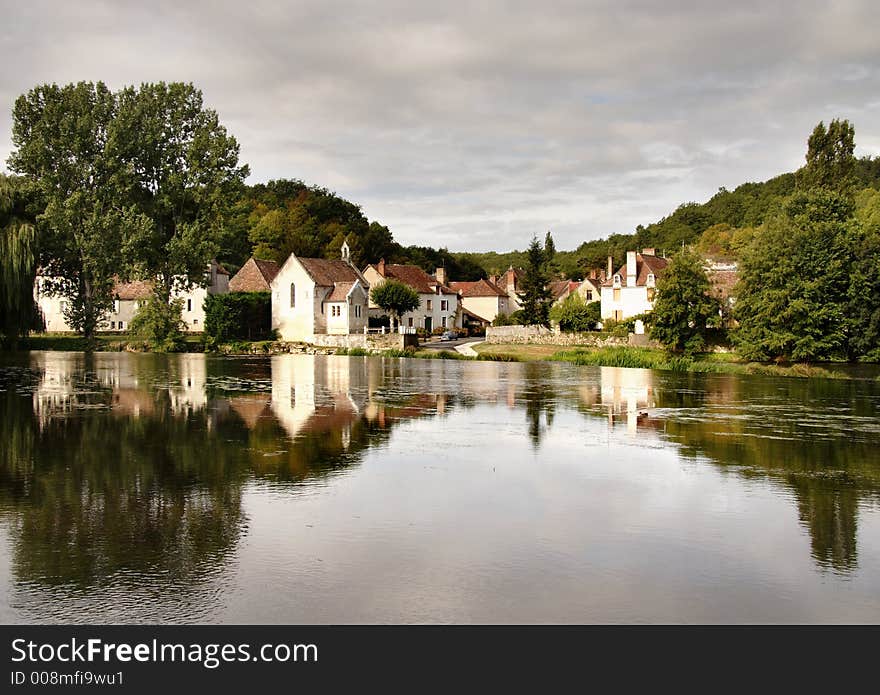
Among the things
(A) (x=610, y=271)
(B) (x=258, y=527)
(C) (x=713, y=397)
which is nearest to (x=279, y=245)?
(A) (x=610, y=271)

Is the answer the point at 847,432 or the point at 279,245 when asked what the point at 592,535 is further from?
the point at 279,245

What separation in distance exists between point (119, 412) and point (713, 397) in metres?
22.4

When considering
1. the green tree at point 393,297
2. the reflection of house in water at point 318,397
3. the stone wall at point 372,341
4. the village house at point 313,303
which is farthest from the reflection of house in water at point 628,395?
the village house at point 313,303

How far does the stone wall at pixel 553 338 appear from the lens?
64.6 metres

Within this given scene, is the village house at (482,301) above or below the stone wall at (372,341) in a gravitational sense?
above

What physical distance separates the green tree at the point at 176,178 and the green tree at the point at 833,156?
4704cm

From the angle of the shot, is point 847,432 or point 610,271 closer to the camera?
point 847,432

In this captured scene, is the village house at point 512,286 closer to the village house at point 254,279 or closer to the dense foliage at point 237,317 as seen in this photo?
the village house at point 254,279

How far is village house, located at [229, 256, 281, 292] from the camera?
271 feet

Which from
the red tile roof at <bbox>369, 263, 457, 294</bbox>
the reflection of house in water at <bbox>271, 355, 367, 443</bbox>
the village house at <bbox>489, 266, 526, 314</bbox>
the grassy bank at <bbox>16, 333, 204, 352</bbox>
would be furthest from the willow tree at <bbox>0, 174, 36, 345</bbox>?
the village house at <bbox>489, 266, 526, 314</bbox>

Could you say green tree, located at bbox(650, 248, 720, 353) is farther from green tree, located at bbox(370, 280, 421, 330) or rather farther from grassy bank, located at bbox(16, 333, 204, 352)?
grassy bank, located at bbox(16, 333, 204, 352)

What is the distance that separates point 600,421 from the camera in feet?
78.9

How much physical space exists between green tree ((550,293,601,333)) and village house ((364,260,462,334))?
724 inches

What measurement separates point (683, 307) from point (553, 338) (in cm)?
1591
